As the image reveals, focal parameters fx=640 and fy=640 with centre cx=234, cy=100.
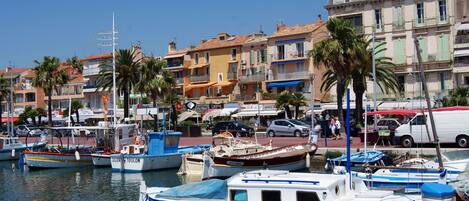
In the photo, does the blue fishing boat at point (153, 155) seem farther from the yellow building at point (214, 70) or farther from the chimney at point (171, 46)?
the chimney at point (171, 46)

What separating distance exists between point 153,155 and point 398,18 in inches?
1530

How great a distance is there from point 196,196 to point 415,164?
1085 centimetres

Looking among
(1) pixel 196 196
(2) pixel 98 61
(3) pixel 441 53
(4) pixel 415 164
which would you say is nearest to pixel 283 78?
(3) pixel 441 53

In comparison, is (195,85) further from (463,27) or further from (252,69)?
(463,27)

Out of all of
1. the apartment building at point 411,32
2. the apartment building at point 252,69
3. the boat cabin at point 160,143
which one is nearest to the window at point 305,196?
the boat cabin at point 160,143

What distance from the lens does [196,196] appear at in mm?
19125

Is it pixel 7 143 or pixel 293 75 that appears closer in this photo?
pixel 7 143

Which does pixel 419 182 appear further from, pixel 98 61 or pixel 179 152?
pixel 98 61

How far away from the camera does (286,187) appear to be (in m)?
16.5

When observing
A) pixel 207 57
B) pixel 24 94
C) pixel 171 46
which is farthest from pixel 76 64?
pixel 207 57

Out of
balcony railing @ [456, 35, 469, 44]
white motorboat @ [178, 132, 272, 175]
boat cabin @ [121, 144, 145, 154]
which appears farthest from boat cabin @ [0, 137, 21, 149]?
balcony railing @ [456, 35, 469, 44]

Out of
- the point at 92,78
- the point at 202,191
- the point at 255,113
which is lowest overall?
the point at 202,191

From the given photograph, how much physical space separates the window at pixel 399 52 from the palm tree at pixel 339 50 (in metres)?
18.9

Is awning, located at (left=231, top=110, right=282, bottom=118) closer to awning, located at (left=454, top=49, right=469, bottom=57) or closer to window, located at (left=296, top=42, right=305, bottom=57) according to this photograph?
window, located at (left=296, top=42, right=305, bottom=57)
